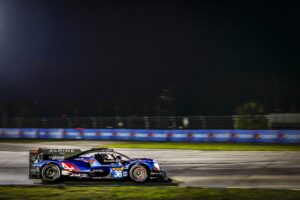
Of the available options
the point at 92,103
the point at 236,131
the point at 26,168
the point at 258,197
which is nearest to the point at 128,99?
the point at 92,103

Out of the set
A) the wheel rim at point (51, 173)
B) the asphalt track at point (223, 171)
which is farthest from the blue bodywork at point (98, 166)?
the asphalt track at point (223, 171)

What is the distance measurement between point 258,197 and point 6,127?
42119 millimetres

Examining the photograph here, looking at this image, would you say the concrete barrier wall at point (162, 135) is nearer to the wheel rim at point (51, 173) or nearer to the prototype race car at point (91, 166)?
the prototype race car at point (91, 166)

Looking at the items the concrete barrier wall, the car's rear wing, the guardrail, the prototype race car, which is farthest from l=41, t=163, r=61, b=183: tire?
the guardrail

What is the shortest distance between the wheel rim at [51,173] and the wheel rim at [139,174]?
229cm

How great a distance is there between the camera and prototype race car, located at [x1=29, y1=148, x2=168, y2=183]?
45.2 feet

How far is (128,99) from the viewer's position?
92438mm

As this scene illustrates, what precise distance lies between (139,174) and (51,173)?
2660 mm

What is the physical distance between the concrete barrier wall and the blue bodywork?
20.7 meters

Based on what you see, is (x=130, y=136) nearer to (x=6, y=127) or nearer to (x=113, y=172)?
(x=6, y=127)

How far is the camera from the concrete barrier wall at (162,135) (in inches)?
1297

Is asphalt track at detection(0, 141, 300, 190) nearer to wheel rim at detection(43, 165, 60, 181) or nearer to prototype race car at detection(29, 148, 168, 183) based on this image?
wheel rim at detection(43, 165, 60, 181)

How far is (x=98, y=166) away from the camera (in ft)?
45.8

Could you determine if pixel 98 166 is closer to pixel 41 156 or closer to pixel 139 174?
pixel 139 174
